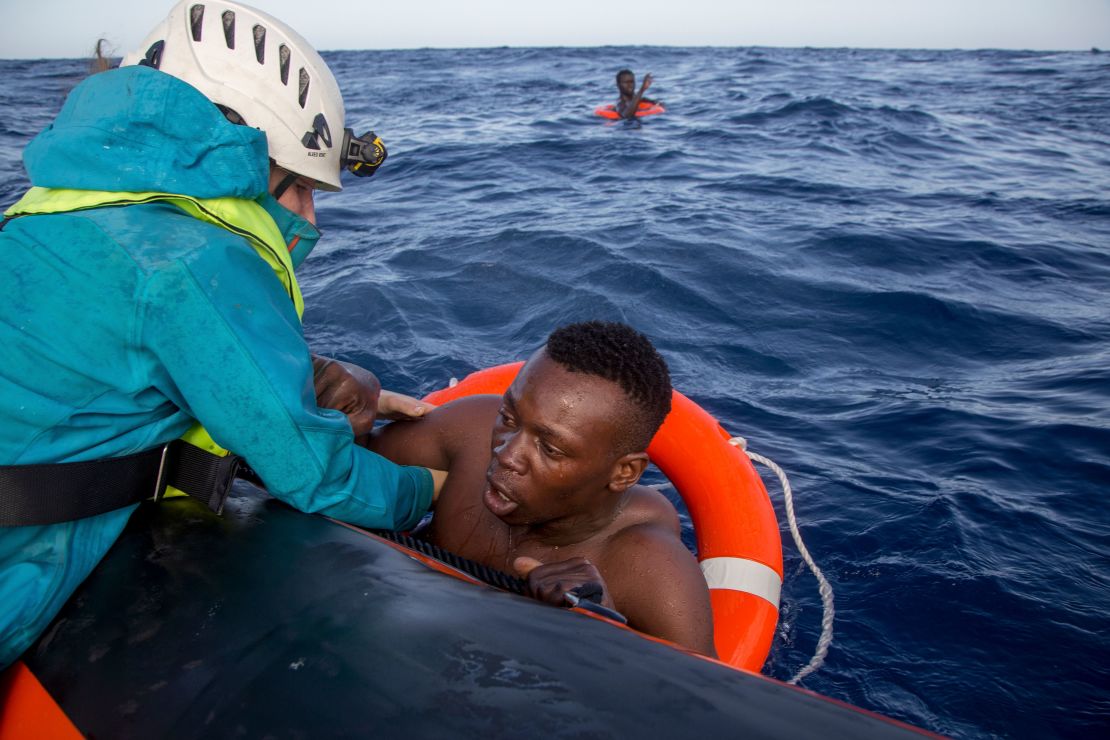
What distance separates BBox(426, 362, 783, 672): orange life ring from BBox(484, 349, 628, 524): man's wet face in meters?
0.76

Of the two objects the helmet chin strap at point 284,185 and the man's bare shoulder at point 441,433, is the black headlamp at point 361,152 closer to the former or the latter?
the helmet chin strap at point 284,185

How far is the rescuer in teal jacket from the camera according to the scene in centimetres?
161

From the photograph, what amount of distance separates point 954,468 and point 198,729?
3881 millimetres

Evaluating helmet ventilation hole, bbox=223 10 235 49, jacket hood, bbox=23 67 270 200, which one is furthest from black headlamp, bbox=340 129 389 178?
jacket hood, bbox=23 67 270 200

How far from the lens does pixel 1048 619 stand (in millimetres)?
3096

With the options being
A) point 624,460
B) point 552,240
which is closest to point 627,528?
point 624,460

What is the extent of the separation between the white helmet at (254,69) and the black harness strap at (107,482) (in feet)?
3.00

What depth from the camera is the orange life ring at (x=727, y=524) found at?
8.68 ft

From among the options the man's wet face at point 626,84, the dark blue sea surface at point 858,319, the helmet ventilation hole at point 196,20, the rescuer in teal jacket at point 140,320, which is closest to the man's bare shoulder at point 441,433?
the rescuer in teal jacket at point 140,320

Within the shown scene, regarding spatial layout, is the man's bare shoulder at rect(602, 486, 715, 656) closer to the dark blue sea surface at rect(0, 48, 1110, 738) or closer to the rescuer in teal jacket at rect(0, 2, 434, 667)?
the rescuer in teal jacket at rect(0, 2, 434, 667)

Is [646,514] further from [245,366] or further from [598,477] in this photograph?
[245,366]

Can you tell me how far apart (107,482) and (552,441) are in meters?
1.02

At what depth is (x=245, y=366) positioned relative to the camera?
1.67 m

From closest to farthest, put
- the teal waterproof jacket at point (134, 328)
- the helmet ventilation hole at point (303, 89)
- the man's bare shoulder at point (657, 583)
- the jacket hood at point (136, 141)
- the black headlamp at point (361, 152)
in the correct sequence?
the teal waterproof jacket at point (134, 328) < the jacket hood at point (136, 141) < the man's bare shoulder at point (657, 583) < the helmet ventilation hole at point (303, 89) < the black headlamp at point (361, 152)
